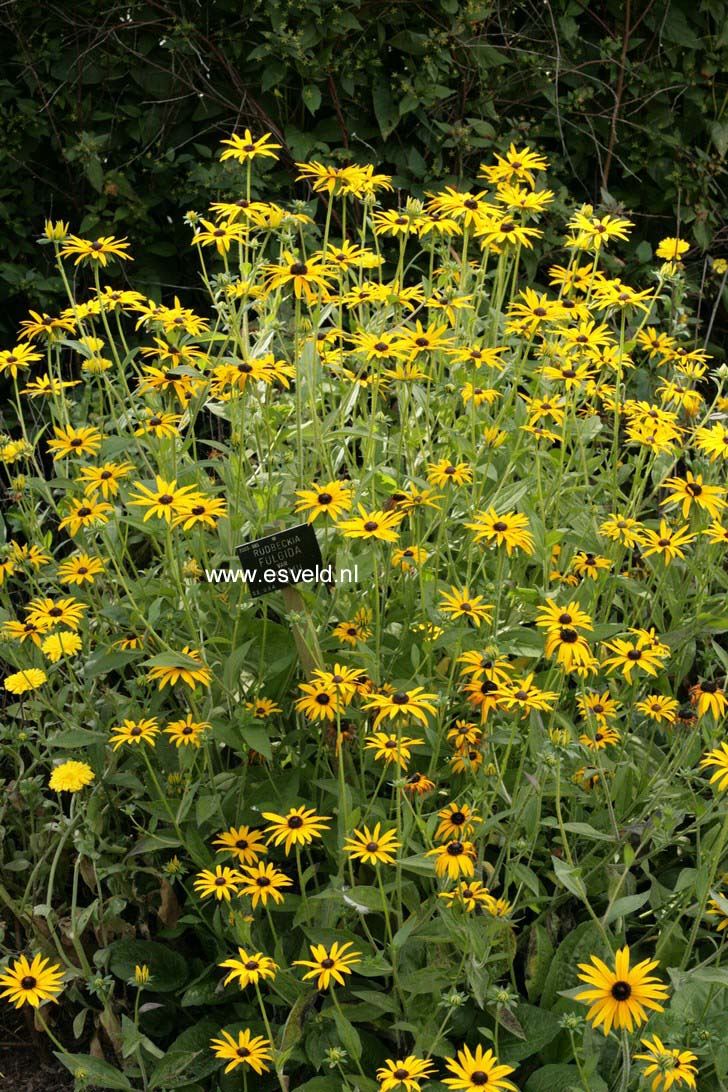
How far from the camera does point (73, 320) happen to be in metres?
2.57

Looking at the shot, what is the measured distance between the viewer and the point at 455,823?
198 centimetres

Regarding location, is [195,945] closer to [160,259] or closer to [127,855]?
[127,855]

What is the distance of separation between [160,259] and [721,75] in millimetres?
2398

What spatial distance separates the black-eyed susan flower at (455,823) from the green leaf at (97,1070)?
73cm

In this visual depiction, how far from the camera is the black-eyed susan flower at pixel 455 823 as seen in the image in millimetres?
1980

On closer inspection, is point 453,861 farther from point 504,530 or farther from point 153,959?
point 153,959

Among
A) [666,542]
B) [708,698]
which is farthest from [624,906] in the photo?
[666,542]

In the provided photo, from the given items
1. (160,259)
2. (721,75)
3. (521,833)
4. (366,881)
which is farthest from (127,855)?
(721,75)

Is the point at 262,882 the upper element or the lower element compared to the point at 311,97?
lower

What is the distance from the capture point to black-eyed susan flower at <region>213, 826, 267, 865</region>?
213 centimetres

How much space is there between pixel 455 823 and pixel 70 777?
749mm

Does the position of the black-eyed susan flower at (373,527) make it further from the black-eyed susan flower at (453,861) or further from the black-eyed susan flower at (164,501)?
the black-eyed susan flower at (453,861)

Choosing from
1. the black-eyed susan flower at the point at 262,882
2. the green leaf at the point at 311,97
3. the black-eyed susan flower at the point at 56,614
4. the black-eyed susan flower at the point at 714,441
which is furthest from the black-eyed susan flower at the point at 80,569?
the green leaf at the point at 311,97

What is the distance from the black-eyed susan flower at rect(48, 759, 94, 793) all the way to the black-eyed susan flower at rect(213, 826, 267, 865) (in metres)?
0.29
